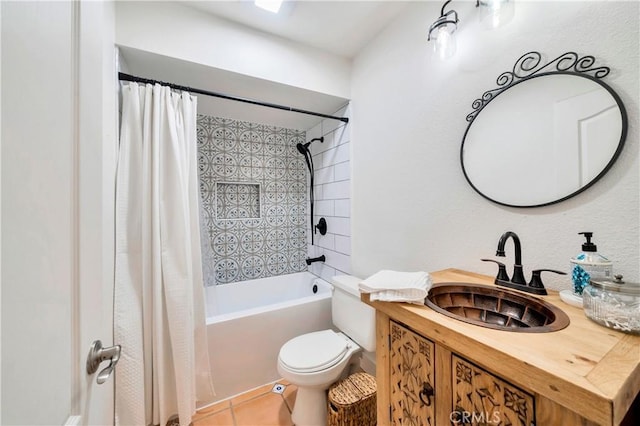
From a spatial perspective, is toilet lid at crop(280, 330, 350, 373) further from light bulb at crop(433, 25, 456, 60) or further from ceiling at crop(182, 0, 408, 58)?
ceiling at crop(182, 0, 408, 58)

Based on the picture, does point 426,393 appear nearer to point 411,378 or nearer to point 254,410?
point 411,378

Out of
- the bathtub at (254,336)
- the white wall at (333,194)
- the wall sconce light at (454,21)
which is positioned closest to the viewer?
the wall sconce light at (454,21)

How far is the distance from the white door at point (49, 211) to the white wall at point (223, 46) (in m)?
1.01

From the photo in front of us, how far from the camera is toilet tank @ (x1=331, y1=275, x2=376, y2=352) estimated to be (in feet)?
4.61

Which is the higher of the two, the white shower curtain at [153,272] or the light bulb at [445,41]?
the light bulb at [445,41]

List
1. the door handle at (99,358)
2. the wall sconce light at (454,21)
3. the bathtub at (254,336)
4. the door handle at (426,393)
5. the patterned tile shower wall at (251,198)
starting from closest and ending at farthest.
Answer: the door handle at (99,358) < the door handle at (426,393) < the wall sconce light at (454,21) < the bathtub at (254,336) < the patterned tile shower wall at (251,198)

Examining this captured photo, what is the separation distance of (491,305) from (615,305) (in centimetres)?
34

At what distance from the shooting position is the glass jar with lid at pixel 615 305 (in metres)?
0.57

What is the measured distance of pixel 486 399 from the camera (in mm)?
566

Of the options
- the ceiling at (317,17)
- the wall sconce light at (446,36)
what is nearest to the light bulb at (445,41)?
the wall sconce light at (446,36)

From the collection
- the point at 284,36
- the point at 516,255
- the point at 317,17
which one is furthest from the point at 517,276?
the point at 284,36

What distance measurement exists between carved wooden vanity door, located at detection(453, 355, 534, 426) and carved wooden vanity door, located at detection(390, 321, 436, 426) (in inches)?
3.0

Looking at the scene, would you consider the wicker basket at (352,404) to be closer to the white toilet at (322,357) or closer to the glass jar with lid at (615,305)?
the white toilet at (322,357)

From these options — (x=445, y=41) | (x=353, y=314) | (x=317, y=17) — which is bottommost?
(x=353, y=314)
